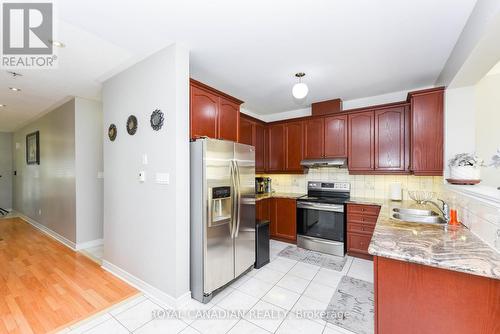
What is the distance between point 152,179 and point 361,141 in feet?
10.3

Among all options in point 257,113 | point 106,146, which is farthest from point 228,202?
point 257,113

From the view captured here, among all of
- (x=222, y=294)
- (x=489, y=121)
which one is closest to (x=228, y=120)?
(x=222, y=294)

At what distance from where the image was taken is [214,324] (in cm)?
191

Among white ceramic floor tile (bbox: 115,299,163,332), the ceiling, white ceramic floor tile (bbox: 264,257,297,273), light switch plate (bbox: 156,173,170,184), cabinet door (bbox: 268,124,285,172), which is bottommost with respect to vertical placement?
white ceramic floor tile (bbox: 264,257,297,273)

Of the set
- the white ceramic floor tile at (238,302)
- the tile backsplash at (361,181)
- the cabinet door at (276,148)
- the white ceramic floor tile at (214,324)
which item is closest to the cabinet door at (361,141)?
the tile backsplash at (361,181)

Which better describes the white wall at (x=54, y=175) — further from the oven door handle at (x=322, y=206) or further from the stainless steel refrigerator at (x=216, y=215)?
the oven door handle at (x=322, y=206)

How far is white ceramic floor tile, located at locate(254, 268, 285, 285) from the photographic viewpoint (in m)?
2.67

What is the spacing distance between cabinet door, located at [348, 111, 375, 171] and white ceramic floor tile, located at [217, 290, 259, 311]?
2530mm

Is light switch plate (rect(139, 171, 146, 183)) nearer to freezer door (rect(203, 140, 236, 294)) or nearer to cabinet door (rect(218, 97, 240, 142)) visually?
freezer door (rect(203, 140, 236, 294))

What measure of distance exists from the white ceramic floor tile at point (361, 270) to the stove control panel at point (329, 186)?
1208 millimetres

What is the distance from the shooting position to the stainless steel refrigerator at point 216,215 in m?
2.18

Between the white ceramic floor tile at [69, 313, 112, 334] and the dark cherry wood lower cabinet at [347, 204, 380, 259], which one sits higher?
the dark cherry wood lower cabinet at [347, 204, 380, 259]

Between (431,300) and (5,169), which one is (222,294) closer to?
(431,300)

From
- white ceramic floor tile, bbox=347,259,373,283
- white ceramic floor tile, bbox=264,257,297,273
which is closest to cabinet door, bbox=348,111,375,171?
white ceramic floor tile, bbox=347,259,373,283
